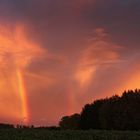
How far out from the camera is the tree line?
4970 inches

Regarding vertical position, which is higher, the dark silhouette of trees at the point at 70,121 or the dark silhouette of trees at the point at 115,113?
the dark silhouette of trees at the point at 70,121

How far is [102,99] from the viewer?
157875mm

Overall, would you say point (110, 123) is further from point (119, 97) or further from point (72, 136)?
point (72, 136)

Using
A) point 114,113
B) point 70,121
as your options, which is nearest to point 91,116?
point 114,113

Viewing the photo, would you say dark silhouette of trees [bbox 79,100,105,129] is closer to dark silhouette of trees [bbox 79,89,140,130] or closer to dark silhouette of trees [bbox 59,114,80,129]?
dark silhouette of trees [bbox 79,89,140,130]

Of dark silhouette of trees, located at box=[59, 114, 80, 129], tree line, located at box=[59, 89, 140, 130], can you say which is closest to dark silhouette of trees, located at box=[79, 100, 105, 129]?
tree line, located at box=[59, 89, 140, 130]

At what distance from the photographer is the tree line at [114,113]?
126250 millimetres

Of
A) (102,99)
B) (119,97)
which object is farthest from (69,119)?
(119,97)

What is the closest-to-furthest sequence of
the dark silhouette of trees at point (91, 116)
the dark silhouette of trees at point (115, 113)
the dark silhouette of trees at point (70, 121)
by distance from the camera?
the dark silhouette of trees at point (115, 113) < the dark silhouette of trees at point (91, 116) < the dark silhouette of trees at point (70, 121)

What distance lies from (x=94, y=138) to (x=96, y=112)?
107 meters

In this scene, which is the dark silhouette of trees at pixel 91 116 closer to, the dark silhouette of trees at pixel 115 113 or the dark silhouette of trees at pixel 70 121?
the dark silhouette of trees at pixel 115 113

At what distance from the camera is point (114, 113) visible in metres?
134

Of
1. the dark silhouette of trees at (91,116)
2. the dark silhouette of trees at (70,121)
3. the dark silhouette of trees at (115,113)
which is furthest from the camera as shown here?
the dark silhouette of trees at (70,121)

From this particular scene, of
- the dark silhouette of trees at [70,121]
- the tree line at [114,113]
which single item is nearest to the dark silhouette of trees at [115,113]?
the tree line at [114,113]
